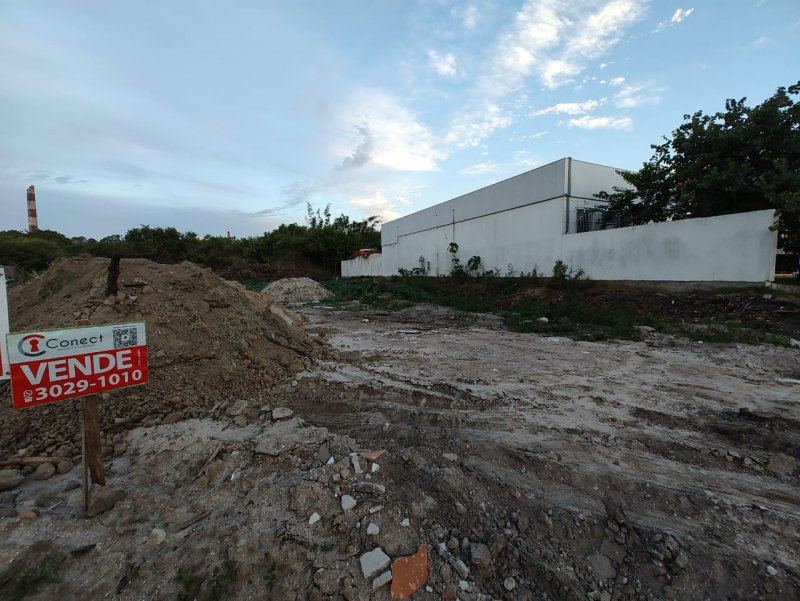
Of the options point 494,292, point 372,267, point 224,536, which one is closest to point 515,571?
point 224,536

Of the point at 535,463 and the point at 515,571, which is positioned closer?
the point at 515,571

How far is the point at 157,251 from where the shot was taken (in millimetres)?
24531

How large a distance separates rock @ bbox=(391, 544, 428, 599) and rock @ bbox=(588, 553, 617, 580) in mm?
911

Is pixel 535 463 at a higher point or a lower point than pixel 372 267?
lower

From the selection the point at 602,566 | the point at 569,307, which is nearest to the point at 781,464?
the point at 602,566

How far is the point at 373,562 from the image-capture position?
1873 mm

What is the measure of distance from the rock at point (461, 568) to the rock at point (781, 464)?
8.58ft

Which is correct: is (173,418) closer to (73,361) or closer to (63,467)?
(63,467)

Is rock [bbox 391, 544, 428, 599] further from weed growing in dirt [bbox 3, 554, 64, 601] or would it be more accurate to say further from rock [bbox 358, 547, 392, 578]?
weed growing in dirt [bbox 3, 554, 64, 601]

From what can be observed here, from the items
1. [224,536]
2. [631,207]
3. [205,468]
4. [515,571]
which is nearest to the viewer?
[515,571]

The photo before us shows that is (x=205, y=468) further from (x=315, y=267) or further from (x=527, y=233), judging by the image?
(x=315, y=267)

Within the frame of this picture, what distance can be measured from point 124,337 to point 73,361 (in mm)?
289

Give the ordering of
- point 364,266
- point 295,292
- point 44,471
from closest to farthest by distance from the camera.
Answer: point 44,471, point 295,292, point 364,266

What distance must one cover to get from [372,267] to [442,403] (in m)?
24.7
